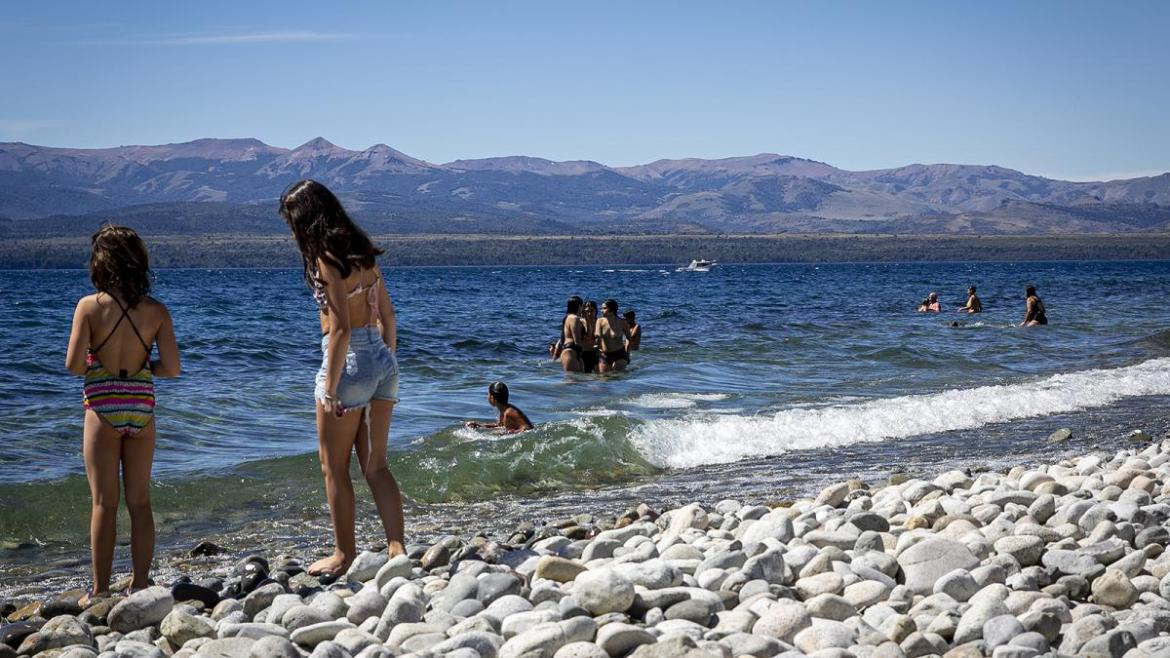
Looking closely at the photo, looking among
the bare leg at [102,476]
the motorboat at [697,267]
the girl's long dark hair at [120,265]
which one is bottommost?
the motorboat at [697,267]

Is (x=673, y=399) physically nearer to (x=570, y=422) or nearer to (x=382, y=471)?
(x=570, y=422)

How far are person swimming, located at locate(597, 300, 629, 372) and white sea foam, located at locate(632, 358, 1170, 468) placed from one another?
4.73 metres

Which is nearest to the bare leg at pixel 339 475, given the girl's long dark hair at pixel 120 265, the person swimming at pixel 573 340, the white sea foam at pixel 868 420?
the girl's long dark hair at pixel 120 265

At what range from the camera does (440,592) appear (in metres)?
5.29

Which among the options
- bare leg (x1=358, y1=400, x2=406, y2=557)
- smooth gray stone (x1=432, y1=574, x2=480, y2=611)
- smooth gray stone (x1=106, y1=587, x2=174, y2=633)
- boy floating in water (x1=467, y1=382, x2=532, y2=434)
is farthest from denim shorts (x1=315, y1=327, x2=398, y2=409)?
boy floating in water (x1=467, y1=382, x2=532, y2=434)

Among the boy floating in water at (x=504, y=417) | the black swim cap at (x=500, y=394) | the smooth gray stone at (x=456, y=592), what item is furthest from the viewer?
the black swim cap at (x=500, y=394)

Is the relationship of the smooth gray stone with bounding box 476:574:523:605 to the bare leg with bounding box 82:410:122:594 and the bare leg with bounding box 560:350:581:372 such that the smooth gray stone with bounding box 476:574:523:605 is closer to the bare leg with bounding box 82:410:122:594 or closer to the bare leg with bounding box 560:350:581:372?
the bare leg with bounding box 82:410:122:594

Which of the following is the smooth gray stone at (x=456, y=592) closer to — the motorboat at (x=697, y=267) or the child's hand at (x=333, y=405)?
the child's hand at (x=333, y=405)

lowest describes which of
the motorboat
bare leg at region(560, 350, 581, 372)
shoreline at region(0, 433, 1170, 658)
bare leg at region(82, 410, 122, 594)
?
the motorboat

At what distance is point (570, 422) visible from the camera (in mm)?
12664

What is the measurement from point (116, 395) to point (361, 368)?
3.89 ft

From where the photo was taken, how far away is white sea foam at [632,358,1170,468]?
480 inches

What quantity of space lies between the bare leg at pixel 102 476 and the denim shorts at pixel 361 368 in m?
1.05

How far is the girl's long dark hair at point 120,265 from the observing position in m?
5.84
